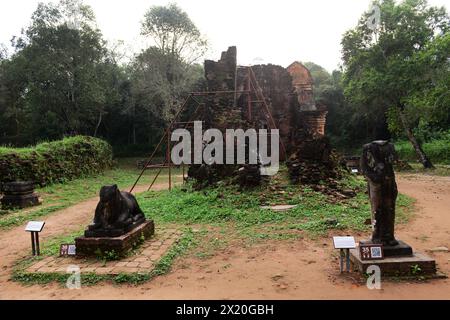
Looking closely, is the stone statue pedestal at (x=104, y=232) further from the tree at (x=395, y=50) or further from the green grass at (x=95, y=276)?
the tree at (x=395, y=50)

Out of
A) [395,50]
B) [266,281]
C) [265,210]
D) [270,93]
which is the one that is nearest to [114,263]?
[266,281]

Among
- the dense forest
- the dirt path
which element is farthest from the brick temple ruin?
the dirt path

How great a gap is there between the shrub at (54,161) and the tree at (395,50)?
15.4 metres

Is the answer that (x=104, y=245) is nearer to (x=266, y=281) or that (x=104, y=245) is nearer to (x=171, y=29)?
(x=266, y=281)

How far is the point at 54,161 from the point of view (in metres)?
16.1

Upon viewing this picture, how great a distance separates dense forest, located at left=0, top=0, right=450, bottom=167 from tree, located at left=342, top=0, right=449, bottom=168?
0.05 meters

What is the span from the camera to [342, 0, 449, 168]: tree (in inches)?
723

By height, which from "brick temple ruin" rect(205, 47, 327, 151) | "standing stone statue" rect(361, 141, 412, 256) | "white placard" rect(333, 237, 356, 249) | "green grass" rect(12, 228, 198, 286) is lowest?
"green grass" rect(12, 228, 198, 286)

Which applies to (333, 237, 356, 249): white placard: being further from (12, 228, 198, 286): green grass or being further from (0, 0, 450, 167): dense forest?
(0, 0, 450, 167): dense forest

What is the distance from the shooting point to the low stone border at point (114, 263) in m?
5.34

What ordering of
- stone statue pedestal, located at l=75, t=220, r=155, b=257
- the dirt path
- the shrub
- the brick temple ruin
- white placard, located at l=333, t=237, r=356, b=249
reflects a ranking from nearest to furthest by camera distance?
the dirt path, white placard, located at l=333, t=237, r=356, b=249, stone statue pedestal, located at l=75, t=220, r=155, b=257, the shrub, the brick temple ruin

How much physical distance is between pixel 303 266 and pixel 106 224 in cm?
338

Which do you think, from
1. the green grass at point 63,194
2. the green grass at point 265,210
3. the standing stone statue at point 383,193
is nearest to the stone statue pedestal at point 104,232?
the green grass at point 265,210

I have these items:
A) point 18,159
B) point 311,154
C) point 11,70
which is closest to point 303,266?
point 311,154
